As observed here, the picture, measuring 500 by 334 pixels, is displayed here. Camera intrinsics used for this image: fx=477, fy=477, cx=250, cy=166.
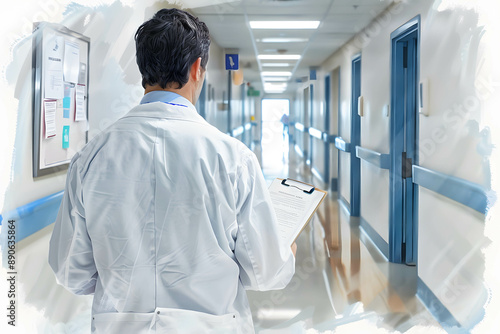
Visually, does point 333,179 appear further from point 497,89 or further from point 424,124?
point 497,89

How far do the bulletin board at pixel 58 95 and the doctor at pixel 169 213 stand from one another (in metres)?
1.05

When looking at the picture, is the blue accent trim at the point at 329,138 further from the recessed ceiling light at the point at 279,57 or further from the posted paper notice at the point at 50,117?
the posted paper notice at the point at 50,117

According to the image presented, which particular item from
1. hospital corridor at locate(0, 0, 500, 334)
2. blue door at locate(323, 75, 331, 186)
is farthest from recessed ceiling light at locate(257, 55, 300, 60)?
hospital corridor at locate(0, 0, 500, 334)

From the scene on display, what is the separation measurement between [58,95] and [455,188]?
2223 mm

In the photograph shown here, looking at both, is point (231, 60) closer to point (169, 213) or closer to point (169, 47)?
point (169, 47)

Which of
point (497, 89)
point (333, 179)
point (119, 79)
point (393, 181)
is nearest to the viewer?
point (497, 89)

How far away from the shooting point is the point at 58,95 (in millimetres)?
2299

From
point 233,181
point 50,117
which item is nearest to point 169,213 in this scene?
point 233,181

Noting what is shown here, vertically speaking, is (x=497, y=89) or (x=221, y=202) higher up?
(x=497, y=89)

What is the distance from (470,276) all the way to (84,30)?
255cm

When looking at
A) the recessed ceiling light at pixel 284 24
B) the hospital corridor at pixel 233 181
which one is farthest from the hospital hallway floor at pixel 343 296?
the recessed ceiling light at pixel 284 24

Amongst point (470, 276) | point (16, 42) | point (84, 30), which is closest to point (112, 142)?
point (16, 42)

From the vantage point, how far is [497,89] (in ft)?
8.04

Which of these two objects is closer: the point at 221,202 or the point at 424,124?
the point at 221,202
